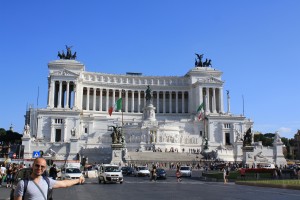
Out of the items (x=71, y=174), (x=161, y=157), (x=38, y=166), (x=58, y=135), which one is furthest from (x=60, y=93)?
(x=38, y=166)

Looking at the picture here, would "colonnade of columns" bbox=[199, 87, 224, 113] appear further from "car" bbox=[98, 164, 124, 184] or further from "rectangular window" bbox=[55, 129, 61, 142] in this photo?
"car" bbox=[98, 164, 124, 184]

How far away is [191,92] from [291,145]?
58052 millimetres

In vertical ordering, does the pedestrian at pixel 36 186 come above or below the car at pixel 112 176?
above

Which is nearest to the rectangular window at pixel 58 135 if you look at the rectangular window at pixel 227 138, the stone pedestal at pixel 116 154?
the stone pedestal at pixel 116 154

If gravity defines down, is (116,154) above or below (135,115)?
below

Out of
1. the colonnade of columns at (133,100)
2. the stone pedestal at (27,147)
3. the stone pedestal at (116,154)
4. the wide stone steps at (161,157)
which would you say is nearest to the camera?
the stone pedestal at (116,154)

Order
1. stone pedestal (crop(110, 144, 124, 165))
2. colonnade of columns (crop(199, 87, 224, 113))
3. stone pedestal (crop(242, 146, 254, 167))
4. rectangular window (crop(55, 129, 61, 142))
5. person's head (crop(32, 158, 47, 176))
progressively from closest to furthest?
person's head (crop(32, 158, 47, 176))
stone pedestal (crop(110, 144, 124, 165))
stone pedestal (crop(242, 146, 254, 167))
rectangular window (crop(55, 129, 61, 142))
colonnade of columns (crop(199, 87, 224, 113))

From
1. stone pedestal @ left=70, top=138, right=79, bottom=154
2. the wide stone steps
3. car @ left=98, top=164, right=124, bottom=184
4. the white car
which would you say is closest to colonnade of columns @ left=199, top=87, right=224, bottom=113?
the wide stone steps

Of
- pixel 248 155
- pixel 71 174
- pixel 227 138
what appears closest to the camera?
pixel 71 174

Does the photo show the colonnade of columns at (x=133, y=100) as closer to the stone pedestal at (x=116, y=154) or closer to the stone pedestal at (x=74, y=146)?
the stone pedestal at (x=74, y=146)

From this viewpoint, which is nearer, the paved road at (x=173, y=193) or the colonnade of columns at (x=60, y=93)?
the paved road at (x=173, y=193)

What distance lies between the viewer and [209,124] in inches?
3745

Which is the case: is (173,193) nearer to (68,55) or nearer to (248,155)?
(248,155)

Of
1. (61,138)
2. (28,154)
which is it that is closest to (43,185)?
(28,154)
